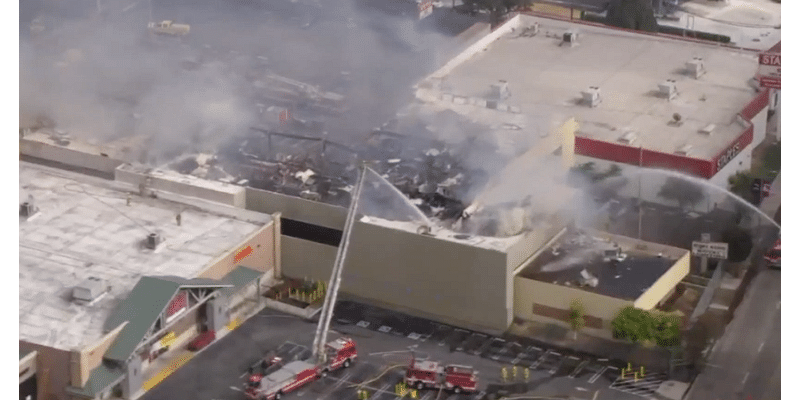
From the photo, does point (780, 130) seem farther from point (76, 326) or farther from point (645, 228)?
point (76, 326)

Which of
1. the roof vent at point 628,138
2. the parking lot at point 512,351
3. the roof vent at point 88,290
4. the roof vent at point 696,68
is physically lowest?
the parking lot at point 512,351

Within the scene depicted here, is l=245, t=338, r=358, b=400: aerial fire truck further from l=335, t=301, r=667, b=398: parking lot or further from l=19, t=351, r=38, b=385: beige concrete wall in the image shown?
l=19, t=351, r=38, b=385: beige concrete wall

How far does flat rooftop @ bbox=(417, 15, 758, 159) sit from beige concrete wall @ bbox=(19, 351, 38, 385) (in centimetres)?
1659

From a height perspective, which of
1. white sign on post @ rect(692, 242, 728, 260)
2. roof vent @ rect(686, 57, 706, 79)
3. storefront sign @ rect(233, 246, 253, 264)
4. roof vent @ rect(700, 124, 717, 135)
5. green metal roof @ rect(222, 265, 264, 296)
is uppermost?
roof vent @ rect(686, 57, 706, 79)

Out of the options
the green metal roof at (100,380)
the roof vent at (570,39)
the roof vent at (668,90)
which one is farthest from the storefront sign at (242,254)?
the roof vent at (570,39)

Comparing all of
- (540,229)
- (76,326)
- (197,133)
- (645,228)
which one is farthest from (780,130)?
(76,326)

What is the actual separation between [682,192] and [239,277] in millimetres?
13292

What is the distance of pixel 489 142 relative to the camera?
2088 inches

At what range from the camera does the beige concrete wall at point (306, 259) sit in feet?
165

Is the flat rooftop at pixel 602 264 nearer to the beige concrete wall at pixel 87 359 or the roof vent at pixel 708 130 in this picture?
the roof vent at pixel 708 130

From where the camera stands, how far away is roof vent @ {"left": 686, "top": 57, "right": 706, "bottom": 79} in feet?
196

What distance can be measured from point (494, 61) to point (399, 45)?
397 centimetres

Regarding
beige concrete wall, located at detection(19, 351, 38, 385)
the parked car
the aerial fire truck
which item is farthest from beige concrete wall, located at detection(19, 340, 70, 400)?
the aerial fire truck

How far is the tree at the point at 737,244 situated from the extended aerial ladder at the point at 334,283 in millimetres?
10267
